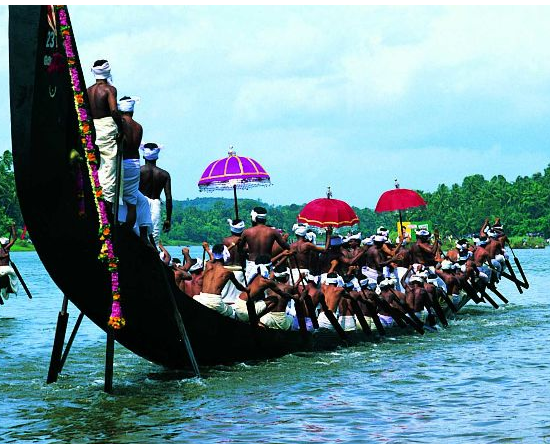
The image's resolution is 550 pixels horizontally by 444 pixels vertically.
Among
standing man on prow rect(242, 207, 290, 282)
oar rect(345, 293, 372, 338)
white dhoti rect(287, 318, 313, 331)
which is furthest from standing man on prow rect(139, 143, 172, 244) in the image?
oar rect(345, 293, 372, 338)

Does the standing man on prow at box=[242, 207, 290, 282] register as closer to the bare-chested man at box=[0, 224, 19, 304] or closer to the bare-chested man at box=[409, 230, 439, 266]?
the bare-chested man at box=[409, 230, 439, 266]

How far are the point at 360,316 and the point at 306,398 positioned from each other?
4048 mm

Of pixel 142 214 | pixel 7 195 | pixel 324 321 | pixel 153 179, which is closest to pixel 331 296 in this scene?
pixel 324 321

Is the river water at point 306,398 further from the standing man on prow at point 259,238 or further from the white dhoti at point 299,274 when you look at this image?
the standing man on prow at point 259,238

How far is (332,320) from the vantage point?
15.6 meters

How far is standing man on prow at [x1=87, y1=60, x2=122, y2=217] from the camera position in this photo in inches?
432

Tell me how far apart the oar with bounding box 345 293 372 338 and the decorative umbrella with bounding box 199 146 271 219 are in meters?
3.07

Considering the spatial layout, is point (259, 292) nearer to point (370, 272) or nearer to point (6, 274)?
point (370, 272)

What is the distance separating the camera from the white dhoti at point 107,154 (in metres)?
11.0

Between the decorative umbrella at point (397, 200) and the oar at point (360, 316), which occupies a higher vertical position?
the decorative umbrella at point (397, 200)

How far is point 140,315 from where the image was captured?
12.1 meters

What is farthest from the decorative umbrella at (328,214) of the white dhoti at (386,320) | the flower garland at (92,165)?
the flower garland at (92,165)

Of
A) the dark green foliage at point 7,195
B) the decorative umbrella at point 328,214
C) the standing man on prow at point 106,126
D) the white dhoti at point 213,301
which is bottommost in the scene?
the white dhoti at point 213,301

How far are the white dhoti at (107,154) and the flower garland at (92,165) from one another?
0.40ft
